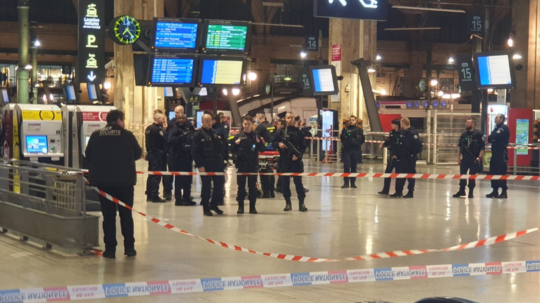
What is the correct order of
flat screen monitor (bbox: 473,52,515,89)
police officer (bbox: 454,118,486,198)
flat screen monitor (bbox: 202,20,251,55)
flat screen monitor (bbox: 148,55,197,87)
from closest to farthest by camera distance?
police officer (bbox: 454,118,486,198)
flat screen monitor (bbox: 148,55,197,87)
flat screen monitor (bbox: 202,20,251,55)
flat screen monitor (bbox: 473,52,515,89)

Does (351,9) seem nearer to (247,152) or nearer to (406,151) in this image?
(406,151)

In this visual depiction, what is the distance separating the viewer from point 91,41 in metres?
29.6

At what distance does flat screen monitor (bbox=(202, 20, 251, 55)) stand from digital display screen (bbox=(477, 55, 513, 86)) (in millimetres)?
6808

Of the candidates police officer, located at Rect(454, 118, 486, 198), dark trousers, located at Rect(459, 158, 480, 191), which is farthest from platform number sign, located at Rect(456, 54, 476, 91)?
dark trousers, located at Rect(459, 158, 480, 191)

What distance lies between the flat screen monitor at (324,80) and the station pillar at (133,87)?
6347 millimetres

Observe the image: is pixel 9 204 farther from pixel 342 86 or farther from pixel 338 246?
pixel 342 86

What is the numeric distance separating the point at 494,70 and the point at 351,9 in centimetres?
445

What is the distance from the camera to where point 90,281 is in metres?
7.75

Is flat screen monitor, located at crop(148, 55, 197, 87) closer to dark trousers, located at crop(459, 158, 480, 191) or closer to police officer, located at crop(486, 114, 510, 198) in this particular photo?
dark trousers, located at crop(459, 158, 480, 191)

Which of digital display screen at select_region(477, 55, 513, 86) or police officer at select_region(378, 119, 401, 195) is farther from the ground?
digital display screen at select_region(477, 55, 513, 86)

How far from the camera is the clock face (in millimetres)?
18516

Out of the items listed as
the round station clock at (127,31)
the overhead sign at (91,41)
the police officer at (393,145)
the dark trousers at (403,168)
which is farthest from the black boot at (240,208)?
the overhead sign at (91,41)

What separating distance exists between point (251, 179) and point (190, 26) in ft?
19.6

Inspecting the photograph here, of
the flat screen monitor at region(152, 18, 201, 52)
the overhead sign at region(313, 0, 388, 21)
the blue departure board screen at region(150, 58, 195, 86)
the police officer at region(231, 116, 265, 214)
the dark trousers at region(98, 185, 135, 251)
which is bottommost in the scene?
the dark trousers at region(98, 185, 135, 251)
